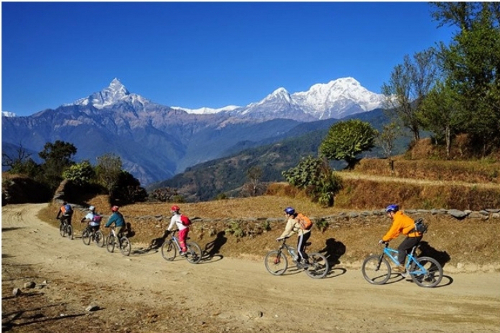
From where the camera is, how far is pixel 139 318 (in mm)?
10547

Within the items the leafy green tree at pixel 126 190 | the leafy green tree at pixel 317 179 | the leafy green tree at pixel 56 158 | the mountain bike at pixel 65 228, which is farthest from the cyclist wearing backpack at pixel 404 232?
the leafy green tree at pixel 56 158

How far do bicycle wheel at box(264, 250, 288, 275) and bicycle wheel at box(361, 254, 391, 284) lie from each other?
3126mm

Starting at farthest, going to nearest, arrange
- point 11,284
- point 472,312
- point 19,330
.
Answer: point 11,284
point 472,312
point 19,330

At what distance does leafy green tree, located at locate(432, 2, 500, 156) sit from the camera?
27.9m

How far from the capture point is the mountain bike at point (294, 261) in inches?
570

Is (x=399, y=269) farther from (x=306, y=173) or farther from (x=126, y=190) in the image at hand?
(x=126, y=190)

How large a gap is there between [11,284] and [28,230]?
15427 millimetres

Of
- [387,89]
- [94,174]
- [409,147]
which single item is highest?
[387,89]

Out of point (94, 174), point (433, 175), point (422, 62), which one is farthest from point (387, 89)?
point (94, 174)

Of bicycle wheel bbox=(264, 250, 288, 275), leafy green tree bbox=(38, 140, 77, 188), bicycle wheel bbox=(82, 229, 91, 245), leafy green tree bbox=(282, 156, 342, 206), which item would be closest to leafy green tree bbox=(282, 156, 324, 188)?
leafy green tree bbox=(282, 156, 342, 206)

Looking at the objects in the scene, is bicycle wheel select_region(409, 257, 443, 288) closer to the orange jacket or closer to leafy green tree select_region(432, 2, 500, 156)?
the orange jacket

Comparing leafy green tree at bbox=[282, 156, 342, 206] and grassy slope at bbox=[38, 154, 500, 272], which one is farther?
leafy green tree at bbox=[282, 156, 342, 206]

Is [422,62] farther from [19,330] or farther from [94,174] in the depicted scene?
[19,330]

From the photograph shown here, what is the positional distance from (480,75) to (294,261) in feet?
79.7
